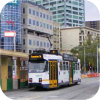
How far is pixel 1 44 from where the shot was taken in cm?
7675

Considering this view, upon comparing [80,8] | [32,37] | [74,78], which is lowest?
[74,78]

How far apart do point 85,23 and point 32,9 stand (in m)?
69.8

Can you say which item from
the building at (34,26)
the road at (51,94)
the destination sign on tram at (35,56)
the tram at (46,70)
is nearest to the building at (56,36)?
the building at (34,26)

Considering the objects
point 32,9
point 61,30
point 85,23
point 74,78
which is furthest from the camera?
point 85,23

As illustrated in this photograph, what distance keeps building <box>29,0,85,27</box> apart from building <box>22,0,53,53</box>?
40505 mm

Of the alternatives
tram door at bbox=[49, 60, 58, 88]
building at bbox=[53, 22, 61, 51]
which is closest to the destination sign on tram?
tram door at bbox=[49, 60, 58, 88]

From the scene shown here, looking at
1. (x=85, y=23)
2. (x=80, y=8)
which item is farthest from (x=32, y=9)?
(x=85, y=23)

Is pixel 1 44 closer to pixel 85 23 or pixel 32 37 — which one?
pixel 32 37

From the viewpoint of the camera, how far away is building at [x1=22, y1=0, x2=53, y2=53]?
80812mm

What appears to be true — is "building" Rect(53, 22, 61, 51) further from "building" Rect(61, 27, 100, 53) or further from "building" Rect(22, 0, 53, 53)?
"building" Rect(22, 0, 53, 53)

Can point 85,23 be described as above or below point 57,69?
above

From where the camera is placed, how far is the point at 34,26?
8312cm

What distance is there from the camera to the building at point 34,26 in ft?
265

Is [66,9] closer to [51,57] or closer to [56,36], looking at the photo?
[56,36]
